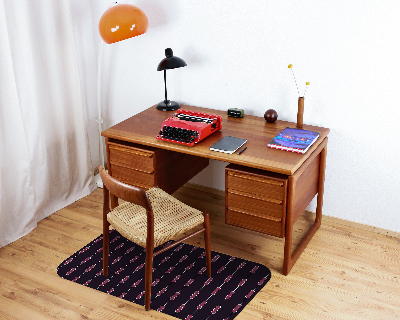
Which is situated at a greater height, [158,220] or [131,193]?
[131,193]

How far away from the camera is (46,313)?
7.72 ft

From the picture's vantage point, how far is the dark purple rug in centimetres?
236

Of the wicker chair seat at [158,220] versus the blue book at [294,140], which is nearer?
the wicker chair seat at [158,220]

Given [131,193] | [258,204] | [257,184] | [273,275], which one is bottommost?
[273,275]

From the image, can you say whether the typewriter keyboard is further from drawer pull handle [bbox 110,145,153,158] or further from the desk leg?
the desk leg

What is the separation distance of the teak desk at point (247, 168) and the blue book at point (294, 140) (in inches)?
1.3

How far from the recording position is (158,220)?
2.37 m

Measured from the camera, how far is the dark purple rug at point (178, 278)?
236cm

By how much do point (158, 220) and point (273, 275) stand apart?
0.73m

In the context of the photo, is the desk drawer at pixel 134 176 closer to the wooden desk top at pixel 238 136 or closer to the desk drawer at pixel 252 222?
the wooden desk top at pixel 238 136

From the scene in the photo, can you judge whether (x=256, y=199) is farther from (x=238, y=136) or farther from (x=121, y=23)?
(x=121, y=23)

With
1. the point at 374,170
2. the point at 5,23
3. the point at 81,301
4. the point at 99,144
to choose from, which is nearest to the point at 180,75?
the point at 99,144

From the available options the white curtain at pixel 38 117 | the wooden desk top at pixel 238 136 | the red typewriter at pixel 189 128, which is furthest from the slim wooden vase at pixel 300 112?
the white curtain at pixel 38 117

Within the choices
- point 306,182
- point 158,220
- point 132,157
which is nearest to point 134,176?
point 132,157
